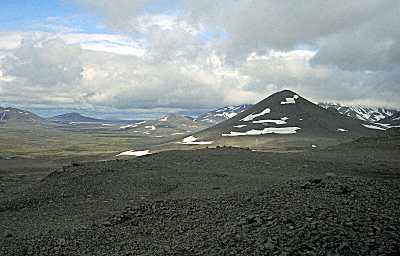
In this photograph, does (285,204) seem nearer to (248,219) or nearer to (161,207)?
(248,219)

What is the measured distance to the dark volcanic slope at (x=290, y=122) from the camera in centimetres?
14625

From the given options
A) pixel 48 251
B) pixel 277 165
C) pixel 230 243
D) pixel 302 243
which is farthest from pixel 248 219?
pixel 277 165

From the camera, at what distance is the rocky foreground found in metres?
10.5

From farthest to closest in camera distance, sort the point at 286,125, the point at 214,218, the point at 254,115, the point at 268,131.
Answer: the point at 254,115 → the point at 286,125 → the point at 268,131 → the point at 214,218

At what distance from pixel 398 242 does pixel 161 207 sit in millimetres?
9958

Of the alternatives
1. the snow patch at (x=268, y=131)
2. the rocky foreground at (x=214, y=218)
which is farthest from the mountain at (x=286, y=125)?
the rocky foreground at (x=214, y=218)

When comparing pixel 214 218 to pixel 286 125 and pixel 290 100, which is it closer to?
pixel 286 125

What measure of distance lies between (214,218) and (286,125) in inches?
5534

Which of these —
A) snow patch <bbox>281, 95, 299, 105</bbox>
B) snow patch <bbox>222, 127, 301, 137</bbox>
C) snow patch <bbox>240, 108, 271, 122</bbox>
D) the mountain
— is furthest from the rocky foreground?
snow patch <bbox>281, 95, 299, 105</bbox>

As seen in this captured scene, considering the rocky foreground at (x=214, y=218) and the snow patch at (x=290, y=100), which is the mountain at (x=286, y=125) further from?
the rocky foreground at (x=214, y=218)

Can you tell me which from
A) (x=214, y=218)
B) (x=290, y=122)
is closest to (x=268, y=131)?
(x=290, y=122)

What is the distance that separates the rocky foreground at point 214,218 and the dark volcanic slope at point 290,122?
384ft

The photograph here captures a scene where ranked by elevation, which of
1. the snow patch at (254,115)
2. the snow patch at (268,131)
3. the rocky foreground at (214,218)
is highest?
the snow patch at (254,115)

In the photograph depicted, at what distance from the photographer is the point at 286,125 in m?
152
